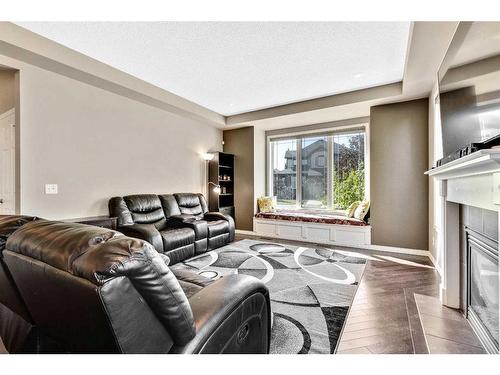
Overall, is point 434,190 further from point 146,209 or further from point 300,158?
point 146,209

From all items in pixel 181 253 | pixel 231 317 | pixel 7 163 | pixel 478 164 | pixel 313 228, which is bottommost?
pixel 181 253

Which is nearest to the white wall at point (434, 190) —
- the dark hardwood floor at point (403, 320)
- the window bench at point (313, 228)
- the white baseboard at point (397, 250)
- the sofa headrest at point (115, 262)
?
the white baseboard at point (397, 250)

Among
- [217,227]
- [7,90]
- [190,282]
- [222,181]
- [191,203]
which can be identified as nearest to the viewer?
[190,282]

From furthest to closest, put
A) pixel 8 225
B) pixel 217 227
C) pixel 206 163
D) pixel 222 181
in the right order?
pixel 222 181 < pixel 206 163 < pixel 217 227 < pixel 8 225

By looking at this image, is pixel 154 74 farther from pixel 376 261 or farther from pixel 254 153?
pixel 376 261

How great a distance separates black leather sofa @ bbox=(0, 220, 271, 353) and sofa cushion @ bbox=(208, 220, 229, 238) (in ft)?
9.47

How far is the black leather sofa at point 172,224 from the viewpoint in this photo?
319 centimetres

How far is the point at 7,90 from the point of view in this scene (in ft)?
9.50

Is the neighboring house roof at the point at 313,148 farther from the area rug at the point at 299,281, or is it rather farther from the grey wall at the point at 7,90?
the grey wall at the point at 7,90

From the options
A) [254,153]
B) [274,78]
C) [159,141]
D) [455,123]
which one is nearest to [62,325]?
[455,123]

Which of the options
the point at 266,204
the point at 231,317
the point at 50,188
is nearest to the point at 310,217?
the point at 266,204

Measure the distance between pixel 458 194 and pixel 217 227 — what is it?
321 cm

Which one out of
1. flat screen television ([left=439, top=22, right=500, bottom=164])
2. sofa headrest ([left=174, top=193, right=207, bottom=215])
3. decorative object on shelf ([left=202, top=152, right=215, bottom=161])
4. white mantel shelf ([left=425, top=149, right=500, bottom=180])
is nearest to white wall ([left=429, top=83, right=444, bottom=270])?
flat screen television ([left=439, top=22, right=500, bottom=164])
